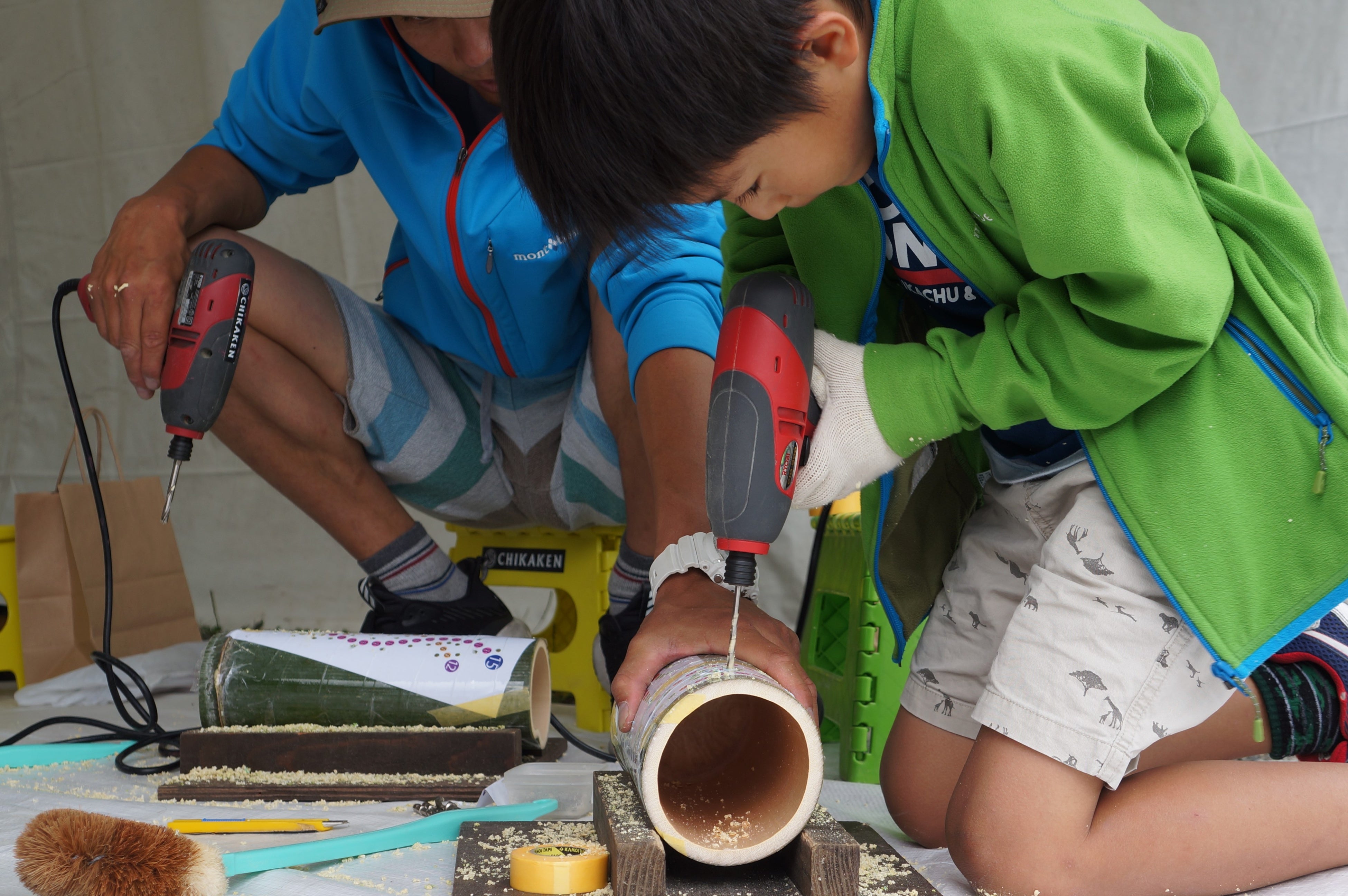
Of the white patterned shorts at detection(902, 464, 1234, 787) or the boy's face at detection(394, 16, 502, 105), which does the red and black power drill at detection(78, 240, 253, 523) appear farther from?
the white patterned shorts at detection(902, 464, 1234, 787)

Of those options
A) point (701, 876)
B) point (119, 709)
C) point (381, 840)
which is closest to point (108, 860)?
point (381, 840)

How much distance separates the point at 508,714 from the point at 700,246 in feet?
2.26

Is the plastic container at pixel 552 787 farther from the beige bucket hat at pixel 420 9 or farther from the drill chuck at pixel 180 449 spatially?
the beige bucket hat at pixel 420 9

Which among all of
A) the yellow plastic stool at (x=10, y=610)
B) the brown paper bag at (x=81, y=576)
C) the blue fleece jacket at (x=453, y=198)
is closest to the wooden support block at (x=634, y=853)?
the blue fleece jacket at (x=453, y=198)

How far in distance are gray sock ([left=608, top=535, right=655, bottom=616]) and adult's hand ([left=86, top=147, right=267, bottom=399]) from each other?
2.22ft

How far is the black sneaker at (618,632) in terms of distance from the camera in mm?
1443

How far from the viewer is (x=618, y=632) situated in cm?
145

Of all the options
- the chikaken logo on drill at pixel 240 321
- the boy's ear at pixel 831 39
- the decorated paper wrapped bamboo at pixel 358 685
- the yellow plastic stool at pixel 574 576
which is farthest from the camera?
the yellow plastic stool at pixel 574 576

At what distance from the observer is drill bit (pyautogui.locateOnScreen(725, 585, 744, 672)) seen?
801 mm

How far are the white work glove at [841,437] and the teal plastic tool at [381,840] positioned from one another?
41 cm

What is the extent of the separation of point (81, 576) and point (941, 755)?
5.29ft

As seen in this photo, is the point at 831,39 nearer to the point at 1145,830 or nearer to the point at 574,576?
the point at 1145,830

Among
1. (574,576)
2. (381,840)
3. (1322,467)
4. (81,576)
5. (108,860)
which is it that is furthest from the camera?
(81,576)

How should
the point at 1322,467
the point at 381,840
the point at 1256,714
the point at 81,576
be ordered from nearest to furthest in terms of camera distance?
1. the point at 1322,467
2. the point at 381,840
3. the point at 1256,714
4. the point at 81,576
